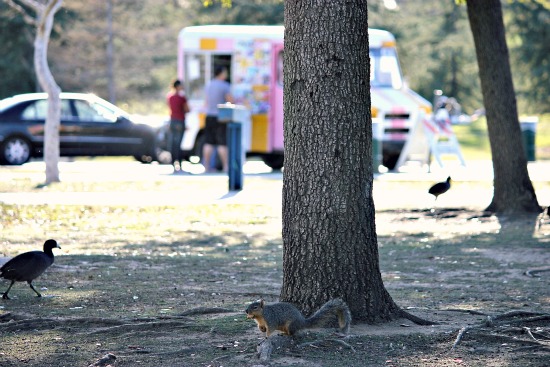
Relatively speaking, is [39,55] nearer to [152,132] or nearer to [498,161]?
[152,132]

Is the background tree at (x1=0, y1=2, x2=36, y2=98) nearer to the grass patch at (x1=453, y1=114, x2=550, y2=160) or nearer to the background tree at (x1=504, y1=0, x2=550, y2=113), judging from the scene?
the grass patch at (x1=453, y1=114, x2=550, y2=160)

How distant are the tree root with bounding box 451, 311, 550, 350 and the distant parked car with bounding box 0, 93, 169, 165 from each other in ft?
64.3

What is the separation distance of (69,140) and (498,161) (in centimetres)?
1429

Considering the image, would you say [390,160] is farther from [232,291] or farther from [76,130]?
[232,291]

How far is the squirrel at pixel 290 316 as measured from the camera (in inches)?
265

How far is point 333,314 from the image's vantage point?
696 centimetres

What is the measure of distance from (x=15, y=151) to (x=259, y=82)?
20.6 feet

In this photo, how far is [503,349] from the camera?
6.73 meters

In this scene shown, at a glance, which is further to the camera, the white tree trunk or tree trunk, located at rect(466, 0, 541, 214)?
the white tree trunk

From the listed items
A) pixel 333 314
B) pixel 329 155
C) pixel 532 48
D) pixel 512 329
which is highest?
pixel 532 48

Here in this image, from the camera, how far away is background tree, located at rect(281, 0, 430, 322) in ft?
23.5

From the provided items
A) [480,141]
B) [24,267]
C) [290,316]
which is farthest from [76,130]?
Result: [290,316]

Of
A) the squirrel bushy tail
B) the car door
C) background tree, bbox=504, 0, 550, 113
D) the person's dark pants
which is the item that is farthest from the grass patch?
the squirrel bushy tail

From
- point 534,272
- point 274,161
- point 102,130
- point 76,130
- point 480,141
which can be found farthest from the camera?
point 480,141
